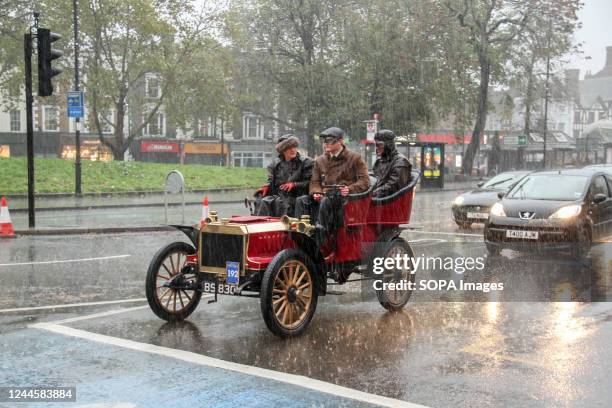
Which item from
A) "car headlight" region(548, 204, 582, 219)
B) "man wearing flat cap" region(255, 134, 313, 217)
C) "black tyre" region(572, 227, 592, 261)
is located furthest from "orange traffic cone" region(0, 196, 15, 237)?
"black tyre" region(572, 227, 592, 261)

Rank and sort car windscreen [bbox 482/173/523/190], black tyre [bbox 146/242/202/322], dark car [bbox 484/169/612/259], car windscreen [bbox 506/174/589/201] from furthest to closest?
1. car windscreen [bbox 482/173/523/190]
2. car windscreen [bbox 506/174/589/201]
3. dark car [bbox 484/169/612/259]
4. black tyre [bbox 146/242/202/322]

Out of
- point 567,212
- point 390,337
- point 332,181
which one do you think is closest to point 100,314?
point 332,181

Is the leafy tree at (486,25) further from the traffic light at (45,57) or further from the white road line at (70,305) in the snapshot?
the white road line at (70,305)

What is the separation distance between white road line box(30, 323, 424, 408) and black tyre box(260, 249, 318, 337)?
0.74 m

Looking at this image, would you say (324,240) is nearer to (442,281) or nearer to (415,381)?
(415,381)

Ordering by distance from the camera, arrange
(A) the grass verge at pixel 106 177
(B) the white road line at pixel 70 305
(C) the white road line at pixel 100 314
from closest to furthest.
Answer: (C) the white road line at pixel 100 314
(B) the white road line at pixel 70 305
(A) the grass verge at pixel 106 177

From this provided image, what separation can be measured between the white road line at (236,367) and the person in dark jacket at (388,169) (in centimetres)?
308

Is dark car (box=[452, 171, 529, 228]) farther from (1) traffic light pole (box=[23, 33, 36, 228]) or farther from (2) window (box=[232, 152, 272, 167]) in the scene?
(2) window (box=[232, 152, 272, 167])

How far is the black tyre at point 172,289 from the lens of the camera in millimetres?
7379

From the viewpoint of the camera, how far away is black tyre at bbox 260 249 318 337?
21.7 ft

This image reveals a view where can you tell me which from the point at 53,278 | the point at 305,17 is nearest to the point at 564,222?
the point at 53,278

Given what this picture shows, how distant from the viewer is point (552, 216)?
12.3 metres

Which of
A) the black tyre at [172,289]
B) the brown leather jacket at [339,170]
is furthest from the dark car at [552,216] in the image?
the black tyre at [172,289]

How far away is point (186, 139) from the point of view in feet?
234
